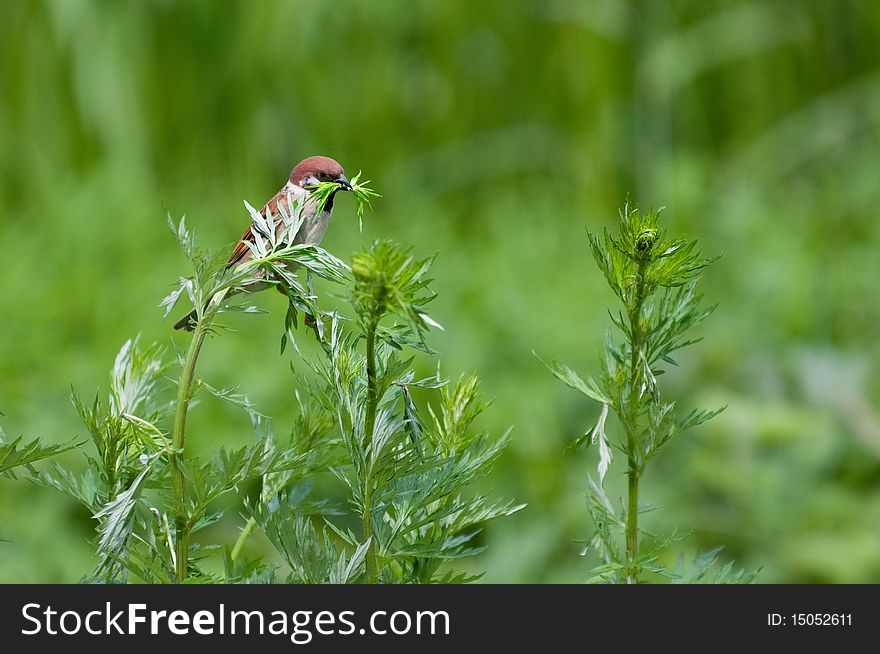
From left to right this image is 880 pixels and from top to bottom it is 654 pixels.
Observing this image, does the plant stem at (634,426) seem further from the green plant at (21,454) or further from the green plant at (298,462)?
the green plant at (21,454)

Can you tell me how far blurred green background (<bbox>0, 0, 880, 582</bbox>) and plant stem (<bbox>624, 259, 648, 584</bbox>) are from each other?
176cm

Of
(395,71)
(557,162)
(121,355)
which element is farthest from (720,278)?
(121,355)

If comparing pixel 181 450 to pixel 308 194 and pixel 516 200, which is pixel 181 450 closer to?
pixel 308 194

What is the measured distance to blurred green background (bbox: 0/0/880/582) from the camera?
2.98 meters

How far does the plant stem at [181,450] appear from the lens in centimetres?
74

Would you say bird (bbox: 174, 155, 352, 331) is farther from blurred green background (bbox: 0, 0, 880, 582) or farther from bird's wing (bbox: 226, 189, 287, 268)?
blurred green background (bbox: 0, 0, 880, 582)

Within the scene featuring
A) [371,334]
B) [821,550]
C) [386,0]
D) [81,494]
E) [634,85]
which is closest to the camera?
[371,334]

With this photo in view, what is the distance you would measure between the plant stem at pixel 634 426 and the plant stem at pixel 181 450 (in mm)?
313

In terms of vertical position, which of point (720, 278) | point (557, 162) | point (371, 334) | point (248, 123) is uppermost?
point (557, 162)

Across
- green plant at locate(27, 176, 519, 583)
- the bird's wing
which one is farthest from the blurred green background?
green plant at locate(27, 176, 519, 583)

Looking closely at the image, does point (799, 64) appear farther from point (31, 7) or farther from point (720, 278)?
point (31, 7)

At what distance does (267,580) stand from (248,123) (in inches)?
128

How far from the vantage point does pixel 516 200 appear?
466cm

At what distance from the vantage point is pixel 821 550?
282cm
